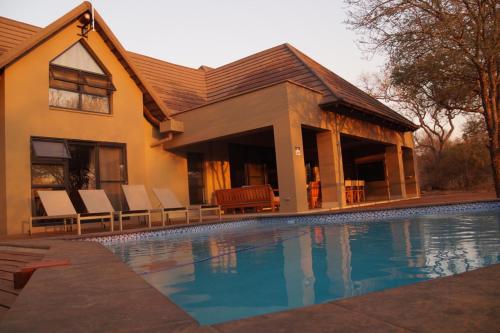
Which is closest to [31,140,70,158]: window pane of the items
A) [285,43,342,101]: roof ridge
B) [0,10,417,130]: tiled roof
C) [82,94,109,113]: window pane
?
[82,94,109,113]: window pane

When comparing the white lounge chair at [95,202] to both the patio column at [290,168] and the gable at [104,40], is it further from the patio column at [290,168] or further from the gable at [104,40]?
the patio column at [290,168]

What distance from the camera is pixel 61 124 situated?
10.9 metres

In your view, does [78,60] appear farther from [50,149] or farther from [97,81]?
[50,149]

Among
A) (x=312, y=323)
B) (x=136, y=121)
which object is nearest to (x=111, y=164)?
(x=136, y=121)

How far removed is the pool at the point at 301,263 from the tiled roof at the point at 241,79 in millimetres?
6811

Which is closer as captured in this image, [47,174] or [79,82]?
[47,174]

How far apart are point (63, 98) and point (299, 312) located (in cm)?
1128

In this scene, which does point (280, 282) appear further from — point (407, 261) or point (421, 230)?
point (421, 230)

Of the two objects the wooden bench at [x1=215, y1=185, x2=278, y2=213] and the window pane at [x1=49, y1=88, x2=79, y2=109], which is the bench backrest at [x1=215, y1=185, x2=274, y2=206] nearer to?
the wooden bench at [x1=215, y1=185, x2=278, y2=213]

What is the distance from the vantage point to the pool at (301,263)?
10.4 ft

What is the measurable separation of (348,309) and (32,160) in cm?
1035

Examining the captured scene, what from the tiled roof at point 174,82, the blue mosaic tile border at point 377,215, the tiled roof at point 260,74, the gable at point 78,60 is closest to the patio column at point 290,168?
the blue mosaic tile border at point 377,215

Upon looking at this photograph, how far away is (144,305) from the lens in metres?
1.99

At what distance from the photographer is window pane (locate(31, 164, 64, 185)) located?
10.2m
